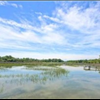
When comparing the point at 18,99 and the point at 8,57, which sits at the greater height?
the point at 8,57

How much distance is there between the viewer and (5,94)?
775 cm

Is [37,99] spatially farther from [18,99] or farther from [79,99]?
[79,99]

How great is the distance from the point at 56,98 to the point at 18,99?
1.89 metres

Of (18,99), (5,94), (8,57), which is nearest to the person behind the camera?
(18,99)

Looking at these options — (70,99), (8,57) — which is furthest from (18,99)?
(8,57)

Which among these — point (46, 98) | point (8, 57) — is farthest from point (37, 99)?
point (8, 57)

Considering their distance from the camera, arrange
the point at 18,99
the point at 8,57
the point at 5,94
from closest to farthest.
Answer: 1. the point at 18,99
2. the point at 5,94
3. the point at 8,57

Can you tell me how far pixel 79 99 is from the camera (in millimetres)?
6906

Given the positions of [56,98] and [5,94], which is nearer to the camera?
[56,98]

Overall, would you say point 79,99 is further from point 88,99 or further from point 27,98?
point 27,98

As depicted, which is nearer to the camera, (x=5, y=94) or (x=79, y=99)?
(x=79, y=99)

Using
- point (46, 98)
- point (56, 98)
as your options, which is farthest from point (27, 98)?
point (56, 98)

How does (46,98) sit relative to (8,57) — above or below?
below

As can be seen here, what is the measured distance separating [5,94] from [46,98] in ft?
7.93
